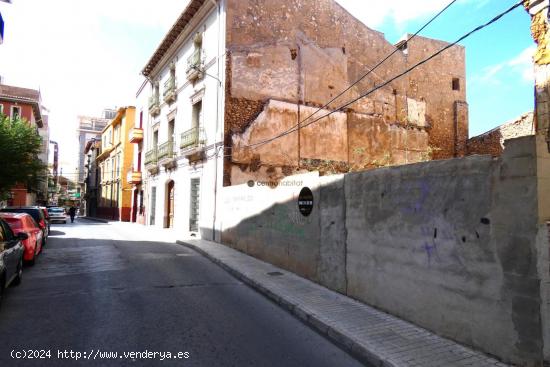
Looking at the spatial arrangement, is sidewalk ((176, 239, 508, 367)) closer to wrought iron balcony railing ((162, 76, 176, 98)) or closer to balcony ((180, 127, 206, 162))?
balcony ((180, 127, 206, 162))

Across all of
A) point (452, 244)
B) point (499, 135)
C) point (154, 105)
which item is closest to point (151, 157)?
point (154, 105)

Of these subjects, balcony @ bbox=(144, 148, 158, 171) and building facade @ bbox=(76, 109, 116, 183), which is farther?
building facade @ bbox=(76, 109, 116, 183)

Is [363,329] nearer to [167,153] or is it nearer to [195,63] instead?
[195,63]

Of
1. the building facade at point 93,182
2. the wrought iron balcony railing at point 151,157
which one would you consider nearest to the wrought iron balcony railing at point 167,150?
the wrought iron balcony railing at point 151,157

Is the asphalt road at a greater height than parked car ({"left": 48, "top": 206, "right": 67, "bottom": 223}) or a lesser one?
lesser

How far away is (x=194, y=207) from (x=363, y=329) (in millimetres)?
14822

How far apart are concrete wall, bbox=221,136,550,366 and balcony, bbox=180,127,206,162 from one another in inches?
417

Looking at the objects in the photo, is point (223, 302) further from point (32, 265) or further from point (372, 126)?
point (372, 126)

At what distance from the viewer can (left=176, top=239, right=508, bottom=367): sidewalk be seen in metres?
4.20

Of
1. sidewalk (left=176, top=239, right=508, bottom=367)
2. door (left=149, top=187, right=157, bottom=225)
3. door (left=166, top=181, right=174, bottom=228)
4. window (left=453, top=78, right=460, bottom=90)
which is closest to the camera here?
sidewalk (left=176, top=239, right=508, bottom=367)

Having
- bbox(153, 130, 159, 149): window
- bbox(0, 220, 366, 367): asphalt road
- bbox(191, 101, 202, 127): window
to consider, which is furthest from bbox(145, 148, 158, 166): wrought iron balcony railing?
bbox(0, 220, 366, 367): asphalt road

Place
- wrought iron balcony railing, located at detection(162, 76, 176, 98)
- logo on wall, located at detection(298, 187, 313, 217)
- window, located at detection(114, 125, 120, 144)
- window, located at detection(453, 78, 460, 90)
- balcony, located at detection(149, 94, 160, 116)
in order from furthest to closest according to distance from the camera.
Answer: window, located at detection(114, 125, 120, 144)
balcony, located at detection(149, 94, 160, 116)
window, located at detection(453, 78, 460, 90)
wrought iron balcony railing, located at detection(162, 76, 176, 98)
logo on wall, located at detection(298, 187, 313, 217)

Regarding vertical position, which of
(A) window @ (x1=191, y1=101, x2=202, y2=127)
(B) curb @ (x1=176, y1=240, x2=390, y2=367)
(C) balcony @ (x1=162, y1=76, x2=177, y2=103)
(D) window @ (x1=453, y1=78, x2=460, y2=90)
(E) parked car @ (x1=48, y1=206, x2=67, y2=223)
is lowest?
(B) curb @ (x1=176, y1=240, x2=390, y2=367)

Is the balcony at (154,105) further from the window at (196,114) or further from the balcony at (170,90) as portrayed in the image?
the window at (196,114)
